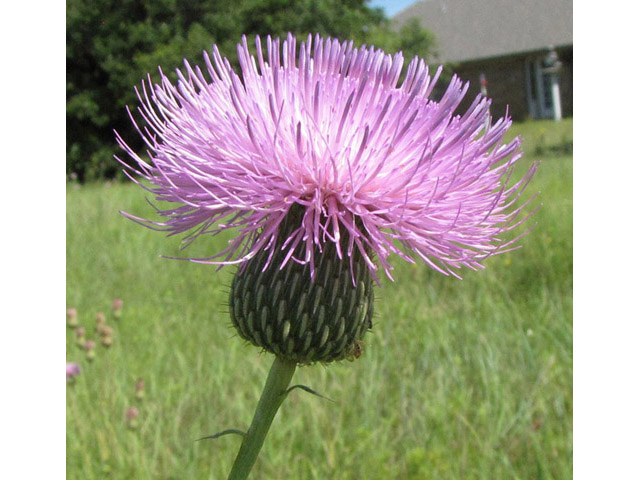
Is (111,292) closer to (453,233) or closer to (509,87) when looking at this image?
(509,87)

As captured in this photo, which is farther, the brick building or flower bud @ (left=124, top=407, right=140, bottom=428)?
the brick building

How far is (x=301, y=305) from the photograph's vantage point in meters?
0.96

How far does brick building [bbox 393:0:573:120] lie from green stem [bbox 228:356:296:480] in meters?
1.70

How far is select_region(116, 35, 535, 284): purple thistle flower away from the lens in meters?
0.90

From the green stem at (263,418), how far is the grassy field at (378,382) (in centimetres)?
25

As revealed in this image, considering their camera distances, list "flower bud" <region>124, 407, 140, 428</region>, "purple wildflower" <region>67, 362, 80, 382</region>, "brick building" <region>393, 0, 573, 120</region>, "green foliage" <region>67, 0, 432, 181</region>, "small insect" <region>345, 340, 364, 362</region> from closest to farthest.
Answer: "small insect" <region>345, 340, 364, 362</region> < "flower bud" <region>124, 407, 140, 428</region> < "purple wildflower" <region>67, 362, 80, 382</region> < "brick building" <region>393, 0, 573, 120</region> < "green foliage" <region>67, 0, 432, 181</region>

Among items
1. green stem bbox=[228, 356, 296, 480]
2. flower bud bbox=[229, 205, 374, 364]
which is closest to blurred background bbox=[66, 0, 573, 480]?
flower bud bbox=[229, 205, 374, 364]

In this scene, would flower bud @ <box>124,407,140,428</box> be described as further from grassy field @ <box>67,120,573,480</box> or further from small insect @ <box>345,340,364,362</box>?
small insect @ <box>345,340,364,362</box>

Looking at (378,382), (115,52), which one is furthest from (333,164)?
(115,52)

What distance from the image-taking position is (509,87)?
2869mm

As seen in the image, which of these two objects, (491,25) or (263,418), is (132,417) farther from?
(491,25)

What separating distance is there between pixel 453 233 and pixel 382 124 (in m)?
0.21

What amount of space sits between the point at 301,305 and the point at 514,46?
253 centimetres
